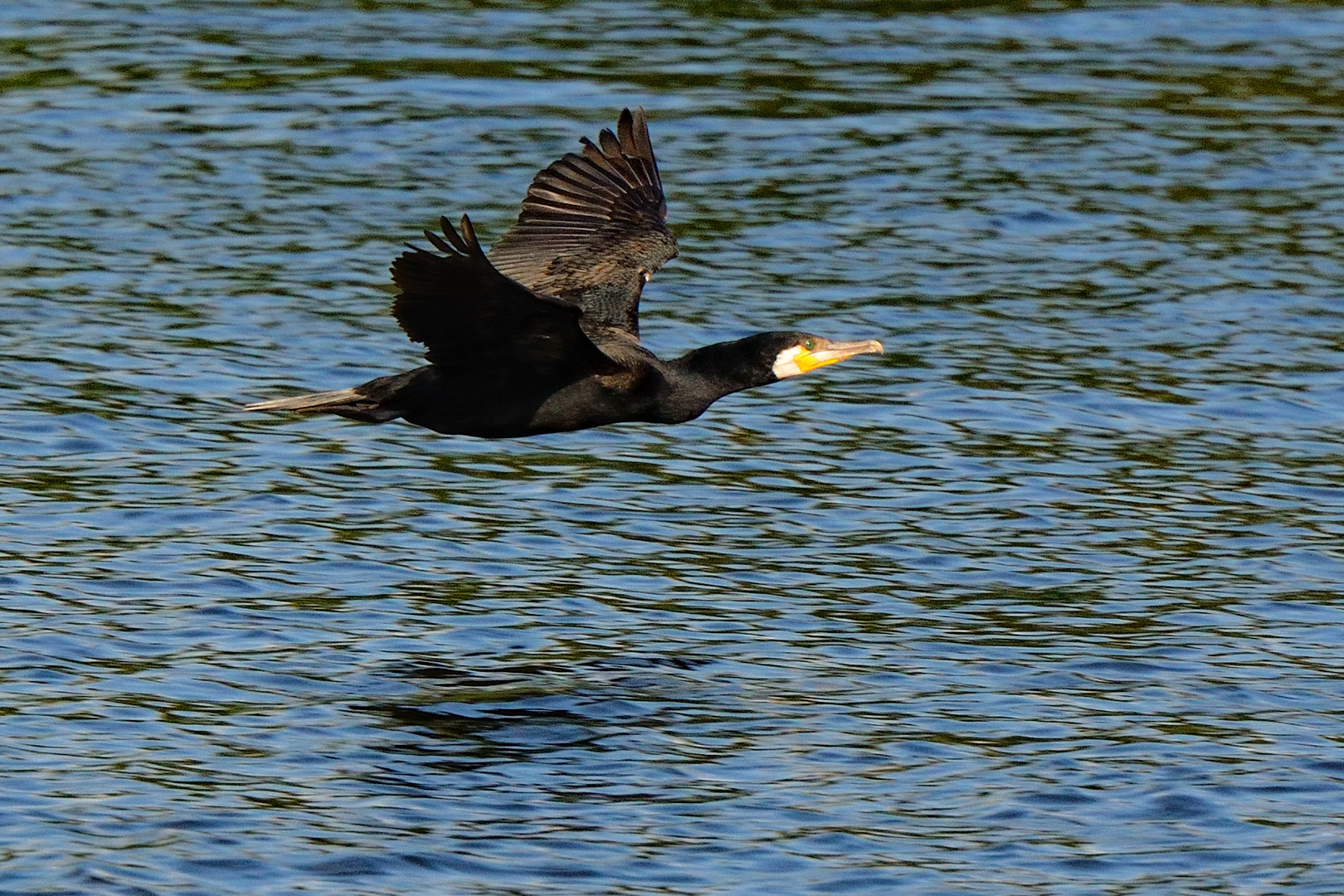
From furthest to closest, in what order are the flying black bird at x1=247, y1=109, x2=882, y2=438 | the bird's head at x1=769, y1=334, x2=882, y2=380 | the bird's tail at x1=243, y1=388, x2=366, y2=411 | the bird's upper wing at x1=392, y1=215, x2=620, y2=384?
1. the bird's head at x1=769, y1=334, x2=882, y2=380
2. the bird's tail at x1=243, y1=388, x2=366, y2=411
3. the flying black bird at x1=247, y1=109, x2=882, y2=438
4. the bird's upper wing at x1=392, y1=215, x2=620, y2=384

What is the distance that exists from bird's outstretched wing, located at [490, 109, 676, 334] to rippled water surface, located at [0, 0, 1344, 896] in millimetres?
1305

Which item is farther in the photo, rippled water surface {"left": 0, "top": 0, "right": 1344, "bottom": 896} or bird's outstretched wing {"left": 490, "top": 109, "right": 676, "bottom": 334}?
bird's outstretched wing {"left": 490, "top": 109, "right": 676, "bottom": 334}

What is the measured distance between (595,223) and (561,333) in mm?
2305

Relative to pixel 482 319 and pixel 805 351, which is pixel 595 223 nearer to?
pixel 805 351

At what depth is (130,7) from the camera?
20984mm

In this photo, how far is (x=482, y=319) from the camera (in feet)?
29.4

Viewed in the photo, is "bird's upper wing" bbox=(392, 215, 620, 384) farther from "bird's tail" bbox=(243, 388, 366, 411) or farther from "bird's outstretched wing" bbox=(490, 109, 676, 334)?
"bird's outstretched wing" bbox=(490, 109, 676, 334)

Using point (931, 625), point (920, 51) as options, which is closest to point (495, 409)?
point (931, 625)

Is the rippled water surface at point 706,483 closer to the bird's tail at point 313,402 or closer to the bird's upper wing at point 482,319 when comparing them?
the bird's tail at point 313,402

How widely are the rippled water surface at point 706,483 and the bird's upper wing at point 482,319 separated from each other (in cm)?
126

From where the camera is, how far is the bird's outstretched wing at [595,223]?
11.0m

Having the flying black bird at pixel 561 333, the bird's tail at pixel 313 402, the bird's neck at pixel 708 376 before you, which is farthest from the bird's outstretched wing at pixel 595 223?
the bird's tail at pixel 313 402

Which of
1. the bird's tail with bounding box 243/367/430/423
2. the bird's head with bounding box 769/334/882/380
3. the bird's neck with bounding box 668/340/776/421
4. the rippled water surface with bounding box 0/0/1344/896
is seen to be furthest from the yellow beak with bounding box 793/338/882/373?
the bird's tail with bounding box 243/367/430/423

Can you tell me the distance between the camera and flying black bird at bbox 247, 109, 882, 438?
8805 millimetres
